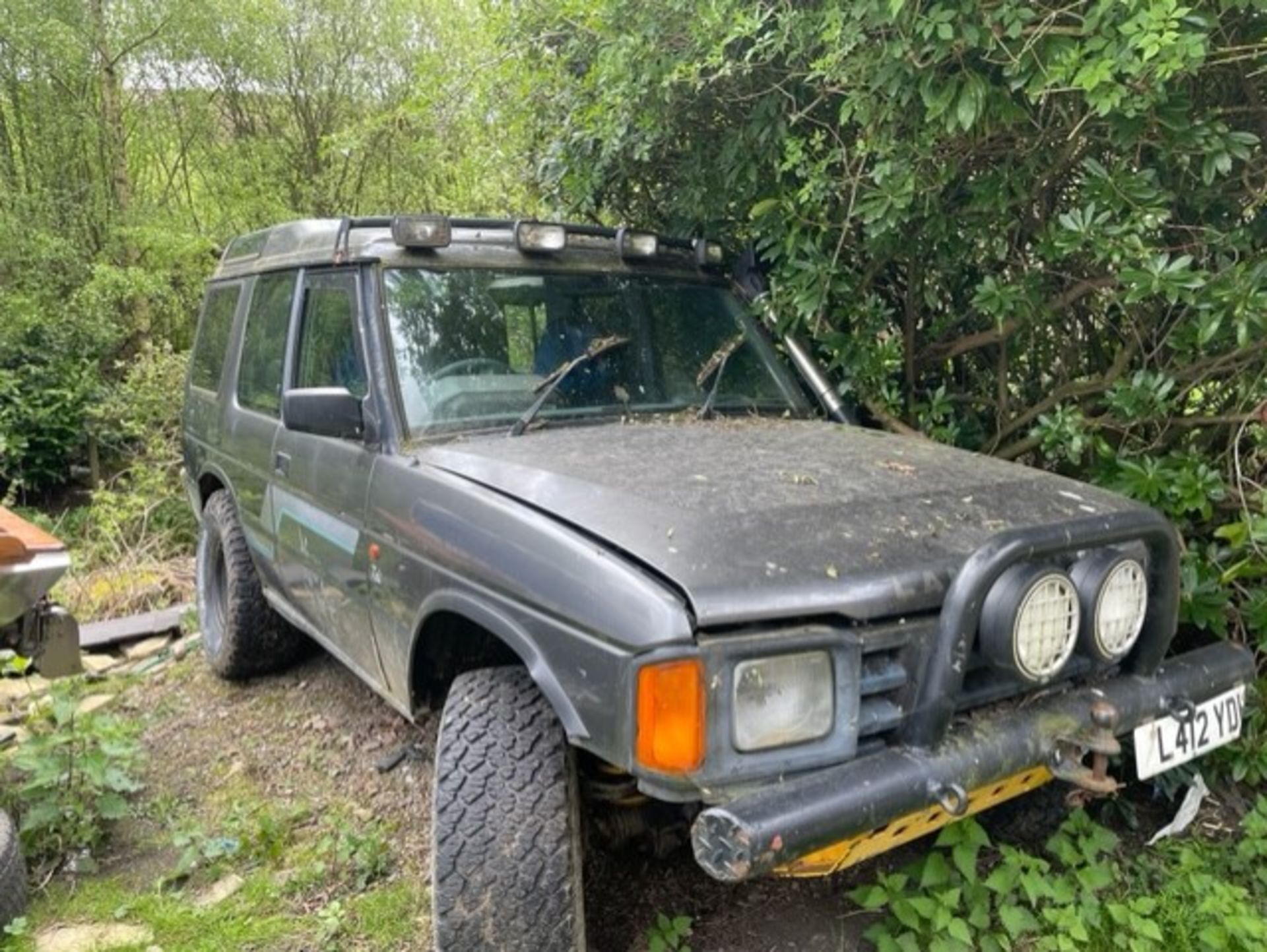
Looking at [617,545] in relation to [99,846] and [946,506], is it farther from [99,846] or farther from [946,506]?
[99,846]

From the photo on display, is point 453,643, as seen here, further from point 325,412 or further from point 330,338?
point 330,338

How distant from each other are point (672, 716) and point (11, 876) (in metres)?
2.13

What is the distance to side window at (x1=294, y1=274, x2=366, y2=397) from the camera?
2.99 metres

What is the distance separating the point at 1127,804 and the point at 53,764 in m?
3.35

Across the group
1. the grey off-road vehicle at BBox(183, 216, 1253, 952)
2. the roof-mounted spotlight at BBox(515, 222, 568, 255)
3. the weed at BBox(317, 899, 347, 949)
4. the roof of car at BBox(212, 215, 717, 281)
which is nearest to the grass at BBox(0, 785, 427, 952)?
the weed at BBox(317, 899, 347, 949)

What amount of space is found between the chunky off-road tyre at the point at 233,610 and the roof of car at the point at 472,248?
1245mm

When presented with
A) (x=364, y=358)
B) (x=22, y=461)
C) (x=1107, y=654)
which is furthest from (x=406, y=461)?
(x=22, y=461)

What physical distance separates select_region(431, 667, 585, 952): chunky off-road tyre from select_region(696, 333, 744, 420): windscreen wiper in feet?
4.12

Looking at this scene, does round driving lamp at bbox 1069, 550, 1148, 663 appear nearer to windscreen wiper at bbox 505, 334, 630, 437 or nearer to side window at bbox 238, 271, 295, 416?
windscreen wiper at bbox 505, 334, 630, 437

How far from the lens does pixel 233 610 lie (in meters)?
4.04

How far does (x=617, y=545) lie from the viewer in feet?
6.27

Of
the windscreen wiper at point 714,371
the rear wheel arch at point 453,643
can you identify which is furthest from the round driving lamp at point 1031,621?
the windscreen wiper at point 714,371

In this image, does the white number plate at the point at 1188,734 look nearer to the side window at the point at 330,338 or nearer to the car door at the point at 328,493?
the car door at the point at 328,493

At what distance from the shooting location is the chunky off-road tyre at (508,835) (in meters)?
2.02
